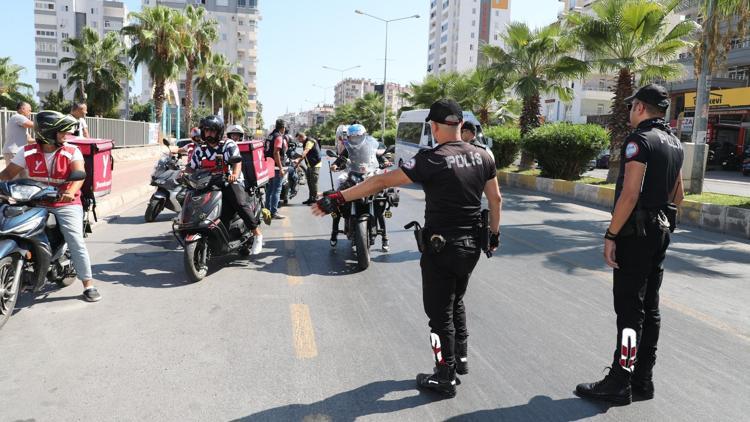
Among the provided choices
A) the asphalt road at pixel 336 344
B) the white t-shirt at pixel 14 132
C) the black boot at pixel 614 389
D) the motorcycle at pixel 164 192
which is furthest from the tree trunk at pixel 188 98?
the black boot at pixel 614 389

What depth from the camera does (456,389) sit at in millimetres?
3562

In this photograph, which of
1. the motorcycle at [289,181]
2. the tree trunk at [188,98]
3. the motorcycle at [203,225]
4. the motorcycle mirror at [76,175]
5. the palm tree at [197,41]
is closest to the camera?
the motorcycle mirror at [76,175]

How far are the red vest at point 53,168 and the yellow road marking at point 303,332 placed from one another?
2.17 meters

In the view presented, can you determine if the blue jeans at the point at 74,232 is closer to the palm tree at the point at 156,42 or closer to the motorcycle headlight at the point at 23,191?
the motorcycle headlight at the point at 23,191

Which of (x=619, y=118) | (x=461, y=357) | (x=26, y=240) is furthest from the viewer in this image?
(x=619, y=118)

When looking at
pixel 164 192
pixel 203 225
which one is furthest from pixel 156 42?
pixel 203 225

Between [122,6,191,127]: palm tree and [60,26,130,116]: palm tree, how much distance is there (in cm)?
842

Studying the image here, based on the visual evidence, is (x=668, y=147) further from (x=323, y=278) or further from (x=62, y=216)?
(x=62, y=216)

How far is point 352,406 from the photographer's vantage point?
3.30 m

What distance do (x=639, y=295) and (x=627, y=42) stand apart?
50.9 feet

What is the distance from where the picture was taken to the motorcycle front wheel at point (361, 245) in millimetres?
6770

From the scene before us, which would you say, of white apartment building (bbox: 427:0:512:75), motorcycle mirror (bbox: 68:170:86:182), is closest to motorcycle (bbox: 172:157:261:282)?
motorcycle mirror (bbox: 68:170:86:182)

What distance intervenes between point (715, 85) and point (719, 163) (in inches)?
308

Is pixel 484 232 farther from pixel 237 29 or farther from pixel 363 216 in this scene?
pixel 237 29
